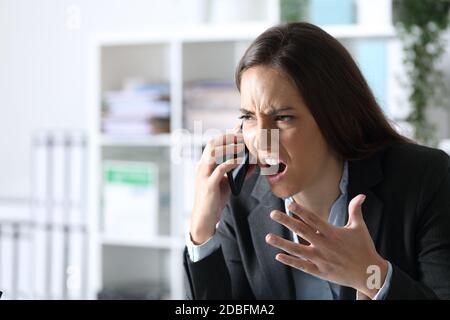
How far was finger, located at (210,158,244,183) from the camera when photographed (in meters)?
1.21

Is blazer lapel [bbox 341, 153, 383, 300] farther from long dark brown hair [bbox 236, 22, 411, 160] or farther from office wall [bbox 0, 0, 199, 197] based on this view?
office wall [bbox 0, 0, 199, 197]

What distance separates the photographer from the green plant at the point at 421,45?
2.41 m

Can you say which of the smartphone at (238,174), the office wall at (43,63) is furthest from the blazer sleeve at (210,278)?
the office wall at (43,63)

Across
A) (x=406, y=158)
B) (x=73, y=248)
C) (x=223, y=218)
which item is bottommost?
(x=73, y=248)

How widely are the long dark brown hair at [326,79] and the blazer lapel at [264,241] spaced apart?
16 centimetres

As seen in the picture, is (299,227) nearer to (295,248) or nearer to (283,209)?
(295,248)

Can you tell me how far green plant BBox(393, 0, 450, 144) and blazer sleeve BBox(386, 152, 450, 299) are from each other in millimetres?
1170

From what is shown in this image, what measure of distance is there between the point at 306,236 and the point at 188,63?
1967 millimetres

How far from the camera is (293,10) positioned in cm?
263

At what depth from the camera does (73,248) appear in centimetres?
336

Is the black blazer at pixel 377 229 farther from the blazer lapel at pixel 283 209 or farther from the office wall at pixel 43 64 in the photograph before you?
the office wall at pixel 43 64
